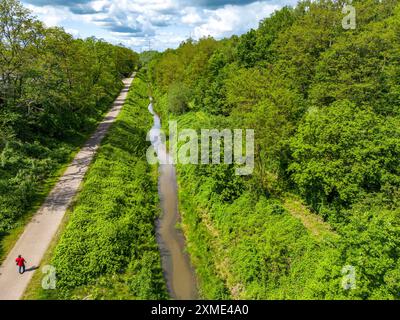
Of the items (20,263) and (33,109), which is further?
(33,109)

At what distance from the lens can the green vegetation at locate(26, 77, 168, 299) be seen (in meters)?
19.6

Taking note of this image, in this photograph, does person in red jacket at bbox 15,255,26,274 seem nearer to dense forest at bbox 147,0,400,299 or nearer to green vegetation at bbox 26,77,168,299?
green vegetation at bbox 26,77,168,299

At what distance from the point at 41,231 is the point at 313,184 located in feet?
72.2

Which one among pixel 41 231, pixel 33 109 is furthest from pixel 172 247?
pixel 33 109

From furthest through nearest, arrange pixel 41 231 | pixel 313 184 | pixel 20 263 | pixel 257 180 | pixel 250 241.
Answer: pixel 257 180 → pixel 313 184 → pixel 41 231 → pixel 250 241 → pixel 20 263

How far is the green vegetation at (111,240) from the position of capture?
19578 mm

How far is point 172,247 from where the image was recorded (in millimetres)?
25672

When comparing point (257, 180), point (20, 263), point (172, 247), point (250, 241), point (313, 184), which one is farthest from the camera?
point (257, 180)

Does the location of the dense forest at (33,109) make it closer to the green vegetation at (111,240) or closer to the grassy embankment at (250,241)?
the green vegetation at (111,240)

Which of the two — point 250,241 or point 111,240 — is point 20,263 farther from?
point 250,241

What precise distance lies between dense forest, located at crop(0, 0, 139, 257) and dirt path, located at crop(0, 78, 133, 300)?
1066 mm

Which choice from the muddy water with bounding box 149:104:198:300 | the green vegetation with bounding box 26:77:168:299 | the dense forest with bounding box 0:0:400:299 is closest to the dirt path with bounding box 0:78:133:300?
the dense forest with bounding box 0:0:400:299

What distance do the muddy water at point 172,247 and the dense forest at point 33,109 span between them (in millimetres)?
11470
